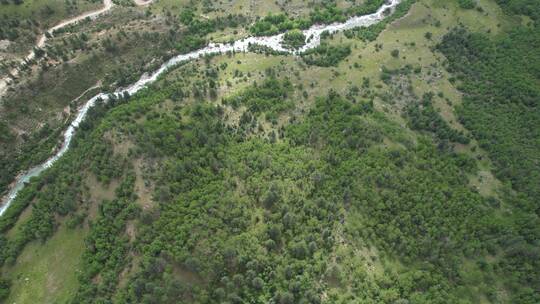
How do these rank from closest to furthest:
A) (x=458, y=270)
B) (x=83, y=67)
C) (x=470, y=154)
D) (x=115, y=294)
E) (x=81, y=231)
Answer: (x=115, y=294) < (x=458, y=270) < (x=81, y=231) < (x=470, y=154) < (x=83, y=67)

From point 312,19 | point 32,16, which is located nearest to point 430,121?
point 312,19

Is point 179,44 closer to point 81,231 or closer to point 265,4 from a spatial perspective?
point 265,4

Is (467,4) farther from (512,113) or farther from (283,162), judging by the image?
(283,162)

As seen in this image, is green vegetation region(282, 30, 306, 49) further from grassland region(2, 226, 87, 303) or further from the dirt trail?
grassland region(2, 226, 87, 303)

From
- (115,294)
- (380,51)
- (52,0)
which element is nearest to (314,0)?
(380,51)

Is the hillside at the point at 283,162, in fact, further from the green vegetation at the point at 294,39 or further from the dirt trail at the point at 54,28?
the dirt trail at the point at 54,28
